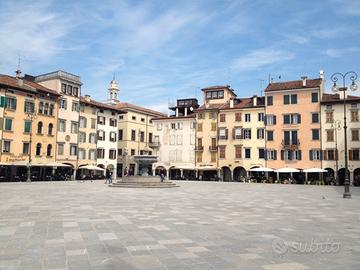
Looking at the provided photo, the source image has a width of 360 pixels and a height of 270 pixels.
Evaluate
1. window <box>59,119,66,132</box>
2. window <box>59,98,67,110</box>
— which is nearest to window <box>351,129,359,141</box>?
window <box>59,119,66,132</box>

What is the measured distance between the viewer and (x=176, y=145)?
222ft

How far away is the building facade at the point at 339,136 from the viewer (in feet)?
167

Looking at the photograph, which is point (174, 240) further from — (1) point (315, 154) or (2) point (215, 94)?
(2) point (215, 94)

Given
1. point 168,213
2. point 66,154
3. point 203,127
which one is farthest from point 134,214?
point 203,127

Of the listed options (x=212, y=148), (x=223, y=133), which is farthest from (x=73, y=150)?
(x=223, y=133)

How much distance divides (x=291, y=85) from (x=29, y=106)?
130 feet

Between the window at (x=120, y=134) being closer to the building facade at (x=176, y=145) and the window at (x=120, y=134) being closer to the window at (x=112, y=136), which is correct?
the window at (x=112, y=136)

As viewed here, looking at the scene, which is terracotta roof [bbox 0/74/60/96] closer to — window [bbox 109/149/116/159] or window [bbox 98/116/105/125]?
window [bbox 98/116/105/125]

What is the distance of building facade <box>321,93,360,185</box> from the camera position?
167 feet

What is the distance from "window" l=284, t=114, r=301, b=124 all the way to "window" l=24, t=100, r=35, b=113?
1498 inches

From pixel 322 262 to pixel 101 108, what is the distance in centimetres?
5919

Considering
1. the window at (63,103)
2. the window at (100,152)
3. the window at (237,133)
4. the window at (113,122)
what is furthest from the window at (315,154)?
the window at (63,103)

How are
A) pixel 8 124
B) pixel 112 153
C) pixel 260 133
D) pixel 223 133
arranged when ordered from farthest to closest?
1. pixel 112 153
2. pixel 223 133
3. pixel 260 133
4. pixel 8 124

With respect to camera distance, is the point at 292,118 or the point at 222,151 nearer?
the point at 292,118
